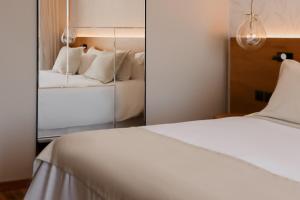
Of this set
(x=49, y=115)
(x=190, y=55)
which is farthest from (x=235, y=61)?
(x=49, y=115)

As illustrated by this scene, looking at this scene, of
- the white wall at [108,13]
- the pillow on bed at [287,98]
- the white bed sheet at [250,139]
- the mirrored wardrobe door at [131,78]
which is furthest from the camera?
the mirrored wardrobe door at [131,78]

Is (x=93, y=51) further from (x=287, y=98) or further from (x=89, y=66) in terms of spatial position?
(x=287, y=98)

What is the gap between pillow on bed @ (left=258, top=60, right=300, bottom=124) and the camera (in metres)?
2.90

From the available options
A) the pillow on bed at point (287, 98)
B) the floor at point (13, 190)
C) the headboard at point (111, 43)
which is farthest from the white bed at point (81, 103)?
the pillow on bed at point (287, 98)

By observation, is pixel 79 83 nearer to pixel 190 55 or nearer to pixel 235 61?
pixel 190 55

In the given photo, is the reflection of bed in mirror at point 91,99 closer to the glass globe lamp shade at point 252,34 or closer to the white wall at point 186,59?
the white wall at point 186,59

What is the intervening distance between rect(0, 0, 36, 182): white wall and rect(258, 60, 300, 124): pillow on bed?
1.67 meters

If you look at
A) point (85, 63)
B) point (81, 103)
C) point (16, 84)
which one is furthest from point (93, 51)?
point (16, 84)

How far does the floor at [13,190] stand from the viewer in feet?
11.2

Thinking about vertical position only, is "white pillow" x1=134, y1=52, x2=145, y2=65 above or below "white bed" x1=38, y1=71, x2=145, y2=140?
above

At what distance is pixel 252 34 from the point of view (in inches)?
143

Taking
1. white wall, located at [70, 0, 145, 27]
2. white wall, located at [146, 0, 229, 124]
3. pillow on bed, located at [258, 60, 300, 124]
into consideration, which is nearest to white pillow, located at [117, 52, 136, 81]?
white wall, located at [146, 0, 229, 124]

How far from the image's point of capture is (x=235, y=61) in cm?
412

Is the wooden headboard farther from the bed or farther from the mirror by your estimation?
the mirror
